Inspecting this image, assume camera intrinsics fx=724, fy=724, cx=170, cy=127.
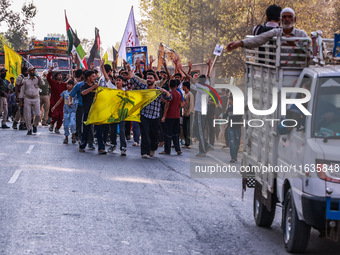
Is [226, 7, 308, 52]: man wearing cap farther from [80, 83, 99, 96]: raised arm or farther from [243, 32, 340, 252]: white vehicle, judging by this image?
[80, 83, 99, 96]: raised arm

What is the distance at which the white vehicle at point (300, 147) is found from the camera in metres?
6.11

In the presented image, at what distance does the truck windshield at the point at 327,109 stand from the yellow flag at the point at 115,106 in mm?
9841

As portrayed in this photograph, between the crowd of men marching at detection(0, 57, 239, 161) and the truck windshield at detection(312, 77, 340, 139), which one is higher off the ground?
the truck windshield at detection(312, 77, 340, 139)

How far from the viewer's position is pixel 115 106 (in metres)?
16.8

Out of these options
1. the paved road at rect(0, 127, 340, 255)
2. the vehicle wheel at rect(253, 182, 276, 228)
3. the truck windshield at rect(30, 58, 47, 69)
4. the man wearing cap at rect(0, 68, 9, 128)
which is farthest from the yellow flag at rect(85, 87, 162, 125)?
the truck windshield at rect(30, 58, 47, 69)

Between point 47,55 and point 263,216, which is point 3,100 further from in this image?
point 263,216

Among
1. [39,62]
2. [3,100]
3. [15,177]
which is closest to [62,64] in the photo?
[39,62]

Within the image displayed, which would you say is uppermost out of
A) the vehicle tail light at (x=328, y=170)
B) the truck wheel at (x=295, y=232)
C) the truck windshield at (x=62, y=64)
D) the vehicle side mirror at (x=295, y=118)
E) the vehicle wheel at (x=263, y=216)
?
the vehicle side mirror at (x=295, y=118)

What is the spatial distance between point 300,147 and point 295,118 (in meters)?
0.32

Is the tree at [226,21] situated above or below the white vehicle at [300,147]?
above

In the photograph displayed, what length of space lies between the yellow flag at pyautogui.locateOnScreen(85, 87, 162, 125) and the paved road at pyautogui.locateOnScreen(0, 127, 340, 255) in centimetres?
182

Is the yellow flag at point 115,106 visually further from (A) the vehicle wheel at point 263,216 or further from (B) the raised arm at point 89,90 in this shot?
(A) the vehicle wheel at point 263,216

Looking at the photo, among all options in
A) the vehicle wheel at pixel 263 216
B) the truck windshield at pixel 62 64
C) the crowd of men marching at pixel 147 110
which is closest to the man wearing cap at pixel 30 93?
the crowd of men marching at pixel 147 110

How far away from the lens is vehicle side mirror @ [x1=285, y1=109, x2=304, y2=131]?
256 inches
